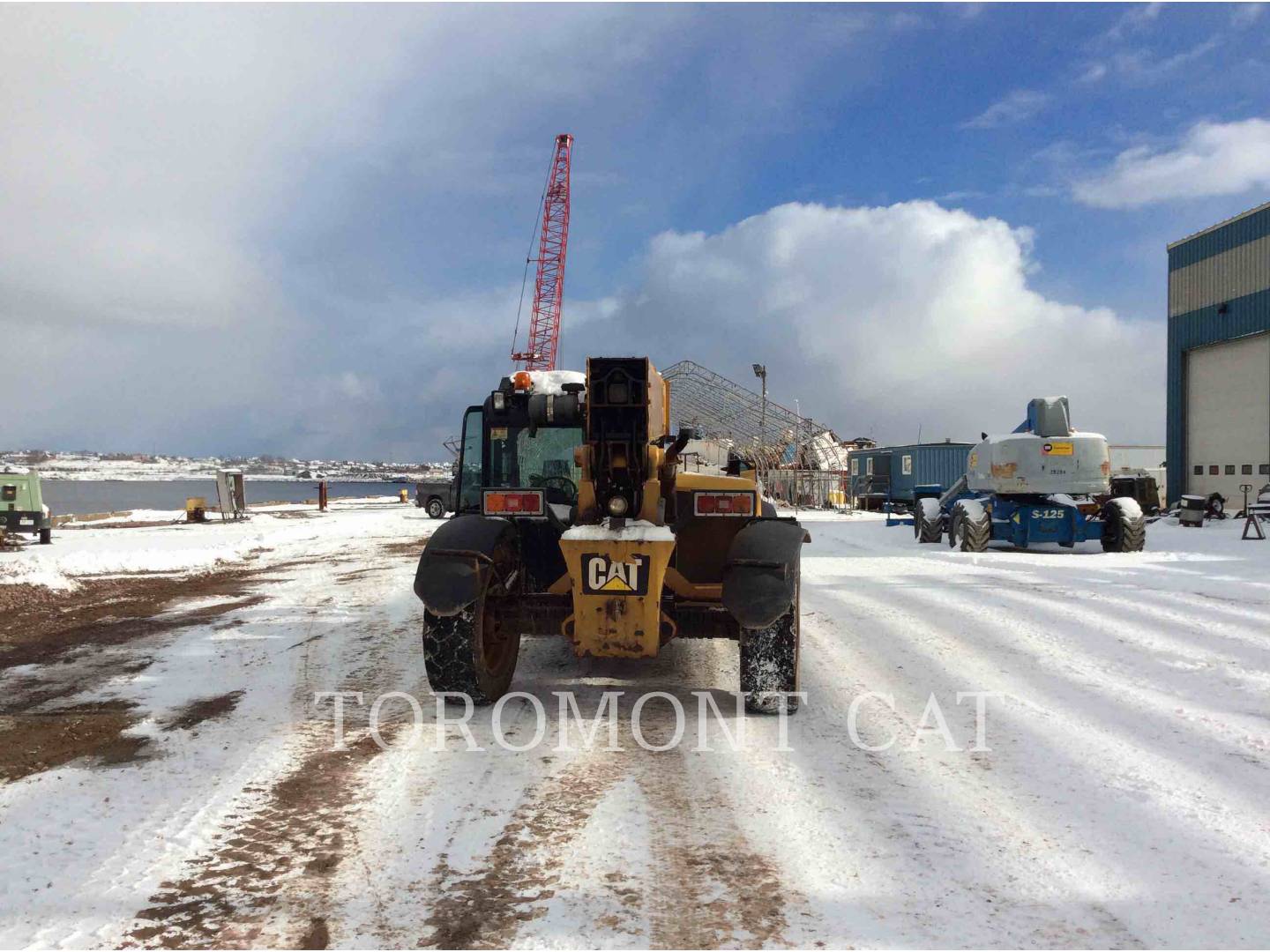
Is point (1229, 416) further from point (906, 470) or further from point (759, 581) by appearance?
point (759, 581)

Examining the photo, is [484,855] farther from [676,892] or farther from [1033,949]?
[1033,949]

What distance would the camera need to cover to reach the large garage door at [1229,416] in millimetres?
25609

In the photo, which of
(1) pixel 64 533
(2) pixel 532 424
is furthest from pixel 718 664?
(1) pixel 64 533

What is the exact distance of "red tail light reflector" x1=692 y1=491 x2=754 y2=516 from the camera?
548cm

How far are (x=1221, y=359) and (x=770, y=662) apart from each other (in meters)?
30.0

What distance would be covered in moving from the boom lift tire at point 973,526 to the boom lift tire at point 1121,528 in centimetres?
228

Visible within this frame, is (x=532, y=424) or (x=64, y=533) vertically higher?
(x=532, y=424)

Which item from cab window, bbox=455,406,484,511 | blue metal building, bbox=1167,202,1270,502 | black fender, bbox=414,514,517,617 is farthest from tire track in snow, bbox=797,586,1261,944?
blue metal building, bbox=1167,202,1270,502

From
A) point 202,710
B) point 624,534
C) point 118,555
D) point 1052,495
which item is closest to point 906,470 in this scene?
point 1052,495

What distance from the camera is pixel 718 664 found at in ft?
22.5

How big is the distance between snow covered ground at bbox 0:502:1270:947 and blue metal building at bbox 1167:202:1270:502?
23.8 m

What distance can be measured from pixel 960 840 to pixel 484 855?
6.97ft

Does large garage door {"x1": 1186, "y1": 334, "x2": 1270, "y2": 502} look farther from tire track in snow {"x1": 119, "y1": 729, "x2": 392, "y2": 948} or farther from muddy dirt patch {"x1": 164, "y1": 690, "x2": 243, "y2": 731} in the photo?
tire track in snow {"x1": 119, "y1": 729, "x2": 392, "y2": 948}

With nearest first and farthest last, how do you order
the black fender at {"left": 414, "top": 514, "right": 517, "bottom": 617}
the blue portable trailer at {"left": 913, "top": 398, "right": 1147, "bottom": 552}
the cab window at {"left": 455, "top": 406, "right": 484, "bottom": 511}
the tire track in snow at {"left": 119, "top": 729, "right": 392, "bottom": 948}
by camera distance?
1. the tire track in snow at {"left": 119, "top": 729, "right": 392, "bottom": 948}
2. the black fender at {"left": 414, "top": 514, "right": 517, "bottom": 617}
3. the cab window at {"left": 455, "top": 406, "right": 484, "bottom": 511}
4. the blue portable trailer at {"left": 913, "top": 398, "right": 1147, "bottom": 552}
